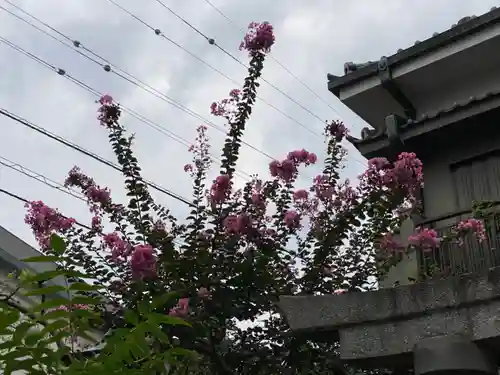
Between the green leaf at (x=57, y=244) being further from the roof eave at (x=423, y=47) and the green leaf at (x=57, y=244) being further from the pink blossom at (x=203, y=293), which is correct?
the roof eave at (x=423, y=47)

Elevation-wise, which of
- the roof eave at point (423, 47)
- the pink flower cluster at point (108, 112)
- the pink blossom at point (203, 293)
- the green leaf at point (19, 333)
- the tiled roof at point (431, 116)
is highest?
the roof eave at point (423, 47)

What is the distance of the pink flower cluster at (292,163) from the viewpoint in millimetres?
5523

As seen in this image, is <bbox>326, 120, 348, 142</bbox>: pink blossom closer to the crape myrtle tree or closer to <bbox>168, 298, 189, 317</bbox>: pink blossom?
the crape myrtle tree

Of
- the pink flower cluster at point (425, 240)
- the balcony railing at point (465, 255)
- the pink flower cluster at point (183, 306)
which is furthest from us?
the balcony railing at point (465, 255)

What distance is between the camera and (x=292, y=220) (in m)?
5.50

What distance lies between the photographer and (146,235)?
17.5 ft

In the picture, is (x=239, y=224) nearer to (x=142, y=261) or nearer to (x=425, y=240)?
(x=142, y=261)

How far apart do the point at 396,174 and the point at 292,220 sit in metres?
0.94

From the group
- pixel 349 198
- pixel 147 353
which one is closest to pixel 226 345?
pixel 349 198

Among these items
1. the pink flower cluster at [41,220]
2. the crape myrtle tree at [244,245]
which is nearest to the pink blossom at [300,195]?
the crape myrtle tree at [244,245]

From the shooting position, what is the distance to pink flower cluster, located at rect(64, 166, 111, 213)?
5527mm

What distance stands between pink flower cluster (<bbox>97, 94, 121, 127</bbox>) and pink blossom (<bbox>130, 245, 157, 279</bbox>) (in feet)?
4.38

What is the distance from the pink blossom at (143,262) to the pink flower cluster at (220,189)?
2.63 ft

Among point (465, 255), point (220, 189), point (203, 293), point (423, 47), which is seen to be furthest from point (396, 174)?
point (423, 47)
